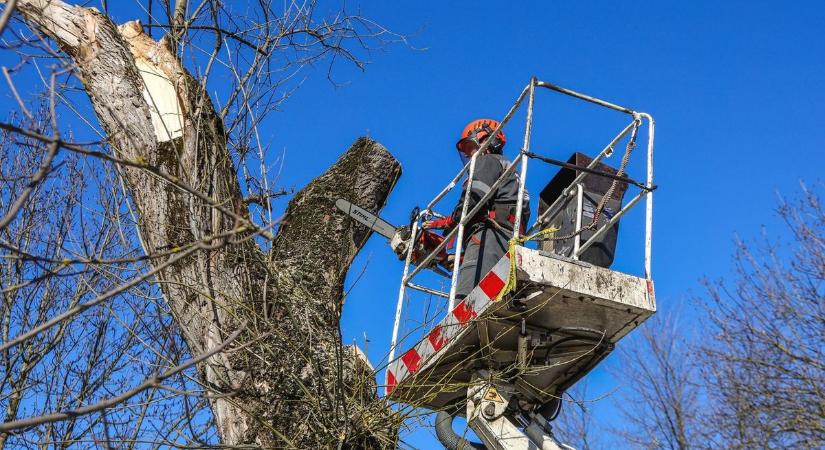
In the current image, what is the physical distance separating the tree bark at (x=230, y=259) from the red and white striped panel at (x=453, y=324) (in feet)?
1.41

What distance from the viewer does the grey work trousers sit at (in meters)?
5.30

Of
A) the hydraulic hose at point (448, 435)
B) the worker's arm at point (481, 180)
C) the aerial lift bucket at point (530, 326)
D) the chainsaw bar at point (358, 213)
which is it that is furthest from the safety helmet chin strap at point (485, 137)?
the hydraulic hose at point (448, 435)

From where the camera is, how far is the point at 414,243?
20.0 ft

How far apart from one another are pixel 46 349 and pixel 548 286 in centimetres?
571

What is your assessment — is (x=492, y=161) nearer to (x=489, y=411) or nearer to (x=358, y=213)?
(x=358, y=213)

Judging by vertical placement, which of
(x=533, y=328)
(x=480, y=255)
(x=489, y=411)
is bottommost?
(x=489, y=411)

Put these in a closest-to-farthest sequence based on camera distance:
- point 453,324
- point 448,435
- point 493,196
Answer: point 453,324, point 448,435, point 493,196

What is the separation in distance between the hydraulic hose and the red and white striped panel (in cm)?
33

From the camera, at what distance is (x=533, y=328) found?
467 cm

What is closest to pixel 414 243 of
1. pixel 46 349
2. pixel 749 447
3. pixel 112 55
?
pixel 112 55

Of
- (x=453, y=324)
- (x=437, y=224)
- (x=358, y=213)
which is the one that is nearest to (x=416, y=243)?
(x=437, y=224)

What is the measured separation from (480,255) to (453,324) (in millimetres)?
863

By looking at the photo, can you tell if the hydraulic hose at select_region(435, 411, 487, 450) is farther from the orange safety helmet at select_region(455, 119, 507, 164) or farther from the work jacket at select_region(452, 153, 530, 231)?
the orange safety helmet at select_region(455, 119, 507, 164)

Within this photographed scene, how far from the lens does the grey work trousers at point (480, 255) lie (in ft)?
17.4
